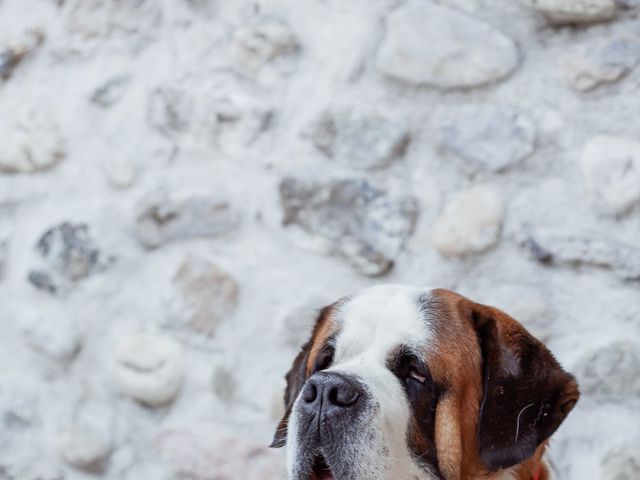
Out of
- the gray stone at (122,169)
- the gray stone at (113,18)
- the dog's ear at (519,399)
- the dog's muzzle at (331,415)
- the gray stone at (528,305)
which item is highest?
the gray stone at (113,18)

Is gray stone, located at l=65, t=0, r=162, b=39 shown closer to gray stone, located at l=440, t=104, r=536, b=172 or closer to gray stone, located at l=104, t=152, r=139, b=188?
→ gray stone, located at l=104, t=152, r=139, b=188

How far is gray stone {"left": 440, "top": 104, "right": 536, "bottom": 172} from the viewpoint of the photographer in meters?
2.44

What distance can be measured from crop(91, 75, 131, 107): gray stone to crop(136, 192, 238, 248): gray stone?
1.29ft

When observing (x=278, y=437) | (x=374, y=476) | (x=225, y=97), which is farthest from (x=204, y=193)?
(x=374, y=476)

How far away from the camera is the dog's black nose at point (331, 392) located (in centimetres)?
178

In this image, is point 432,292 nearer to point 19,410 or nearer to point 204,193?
point 204,193

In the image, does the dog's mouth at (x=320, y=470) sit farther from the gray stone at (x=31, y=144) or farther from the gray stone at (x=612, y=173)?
the gray stone at (x=31, y=144)

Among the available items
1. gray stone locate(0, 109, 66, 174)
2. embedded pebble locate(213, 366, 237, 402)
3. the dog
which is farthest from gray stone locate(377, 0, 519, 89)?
gray stone locate(0, 109, 66, 174)

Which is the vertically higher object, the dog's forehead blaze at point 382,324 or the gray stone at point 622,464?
the dog's forehead blaze at point 382,324

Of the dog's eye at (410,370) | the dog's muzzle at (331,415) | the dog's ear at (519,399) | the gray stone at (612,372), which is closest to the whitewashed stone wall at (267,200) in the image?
the gray stone at (612,372)

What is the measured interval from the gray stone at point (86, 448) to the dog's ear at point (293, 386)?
2.52ft

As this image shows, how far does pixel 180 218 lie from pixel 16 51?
2.99 feet

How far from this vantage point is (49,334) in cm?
289

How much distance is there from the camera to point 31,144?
3.06 meters
